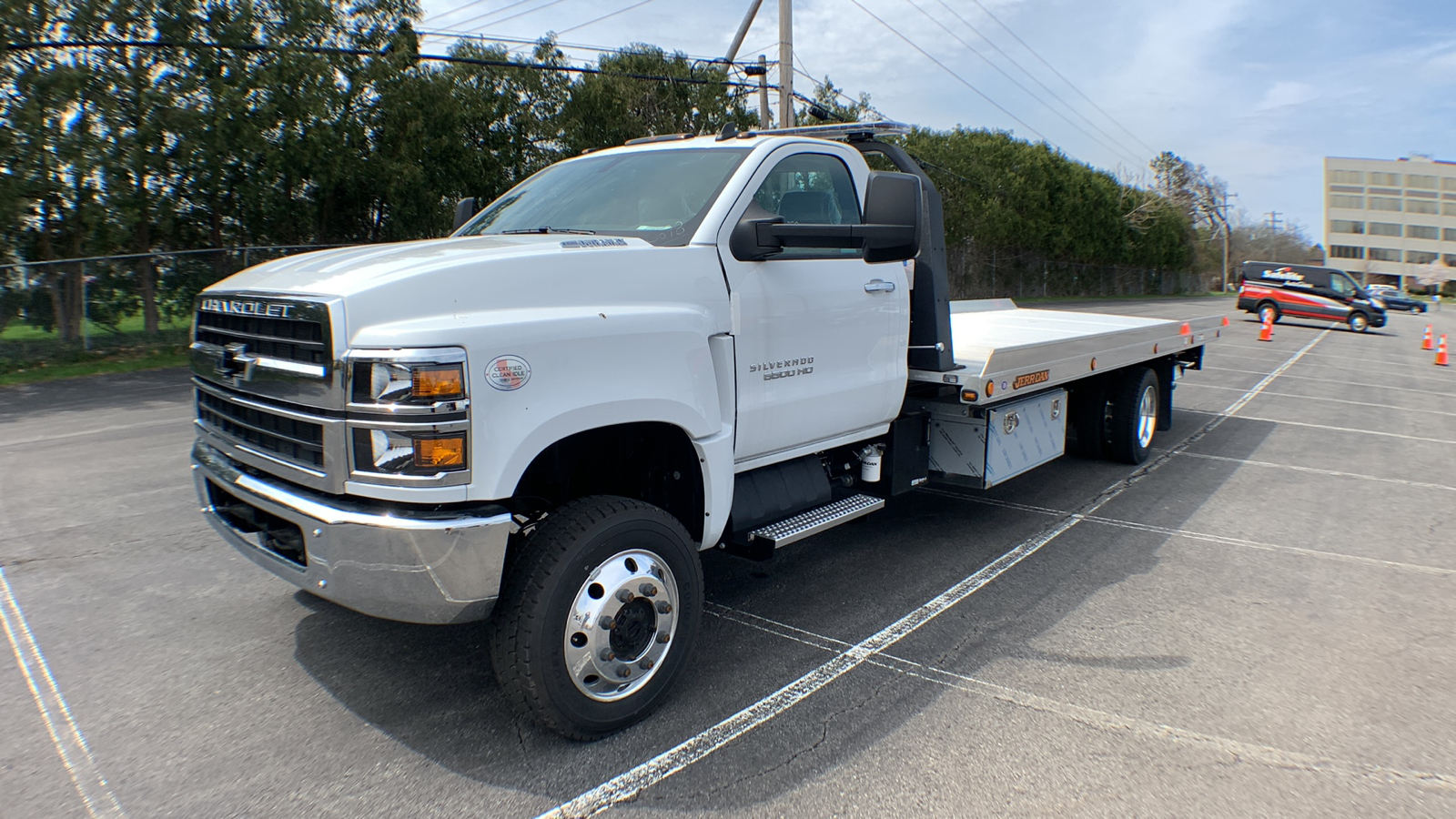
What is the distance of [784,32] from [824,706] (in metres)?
17.7

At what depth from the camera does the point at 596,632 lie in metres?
3.34

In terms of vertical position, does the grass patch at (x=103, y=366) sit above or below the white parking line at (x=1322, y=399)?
above

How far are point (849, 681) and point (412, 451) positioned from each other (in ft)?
6.79

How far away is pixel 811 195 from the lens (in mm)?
4703

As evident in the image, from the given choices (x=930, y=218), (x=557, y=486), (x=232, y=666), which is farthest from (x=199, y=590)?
(x=930, y=218)

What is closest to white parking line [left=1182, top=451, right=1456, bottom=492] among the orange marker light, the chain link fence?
the orange marker light

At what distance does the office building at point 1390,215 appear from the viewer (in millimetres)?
121875

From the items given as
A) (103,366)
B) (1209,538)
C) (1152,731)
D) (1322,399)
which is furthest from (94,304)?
(1322,399)

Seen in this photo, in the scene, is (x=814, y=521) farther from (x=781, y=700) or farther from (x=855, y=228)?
(x=855, y=228)

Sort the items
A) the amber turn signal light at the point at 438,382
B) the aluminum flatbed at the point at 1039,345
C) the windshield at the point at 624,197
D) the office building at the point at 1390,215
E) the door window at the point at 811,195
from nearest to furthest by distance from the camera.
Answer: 1. the amber turn signal light at the point at 438,382
2. the windshield at the point at 624,197
3. the door window at the point at 811,195
4. the aluminum flatbed at the point at 1039,345
5. the office building at the point at 1390,215

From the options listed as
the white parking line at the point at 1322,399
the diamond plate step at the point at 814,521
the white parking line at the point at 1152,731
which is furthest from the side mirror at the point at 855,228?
the white parking line at the point at 1322,399

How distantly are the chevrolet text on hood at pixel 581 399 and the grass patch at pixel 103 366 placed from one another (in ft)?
41.9

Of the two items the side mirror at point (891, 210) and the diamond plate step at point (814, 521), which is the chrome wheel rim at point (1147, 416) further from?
the side mirror at point (891, 210)

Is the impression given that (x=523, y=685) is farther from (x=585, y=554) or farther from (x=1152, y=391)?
(x=1152, y=391)
